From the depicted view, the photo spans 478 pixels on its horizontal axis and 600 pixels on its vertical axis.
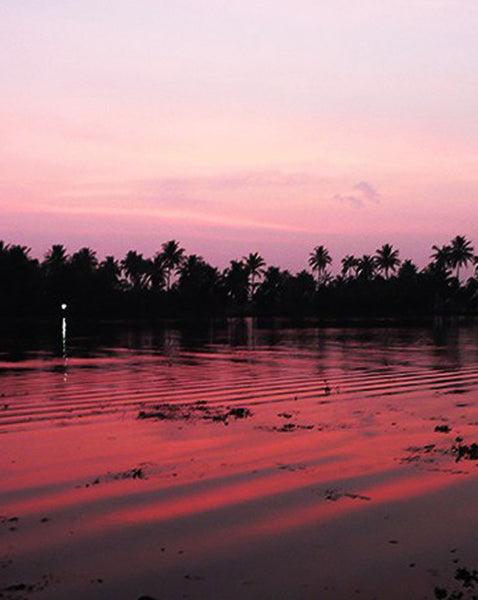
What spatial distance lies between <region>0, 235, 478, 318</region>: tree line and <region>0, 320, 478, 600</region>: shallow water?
99664 mm

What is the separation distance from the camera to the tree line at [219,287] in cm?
11681

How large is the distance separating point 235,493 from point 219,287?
13983cm

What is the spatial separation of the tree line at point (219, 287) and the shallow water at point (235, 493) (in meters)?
99.7

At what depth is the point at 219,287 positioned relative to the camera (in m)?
149

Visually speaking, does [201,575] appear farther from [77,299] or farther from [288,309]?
[288,309]

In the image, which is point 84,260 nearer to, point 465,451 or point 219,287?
point 219,287

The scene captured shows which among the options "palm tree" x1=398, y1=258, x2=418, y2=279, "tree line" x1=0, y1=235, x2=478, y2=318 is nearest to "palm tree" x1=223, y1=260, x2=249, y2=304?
"tree line" x1=0, y1=235, x2=478, y2=318

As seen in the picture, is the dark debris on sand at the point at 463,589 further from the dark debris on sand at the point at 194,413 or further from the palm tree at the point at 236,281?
the palm tree at the point at 236,281

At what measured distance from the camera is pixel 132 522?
7957 millimetres

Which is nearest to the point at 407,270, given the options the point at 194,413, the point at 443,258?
the point at 443,258

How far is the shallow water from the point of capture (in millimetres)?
Answer: 6402

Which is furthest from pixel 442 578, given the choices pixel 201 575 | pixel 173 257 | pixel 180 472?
pixel 173 257

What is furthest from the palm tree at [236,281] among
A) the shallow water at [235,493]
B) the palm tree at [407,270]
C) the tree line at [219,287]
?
the shallow water at [235,493]

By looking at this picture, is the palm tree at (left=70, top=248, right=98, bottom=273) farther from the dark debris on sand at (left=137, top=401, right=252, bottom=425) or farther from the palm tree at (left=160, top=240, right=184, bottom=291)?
the dark debris on sand at (left=137, top=401, right=252, bottom=425)
